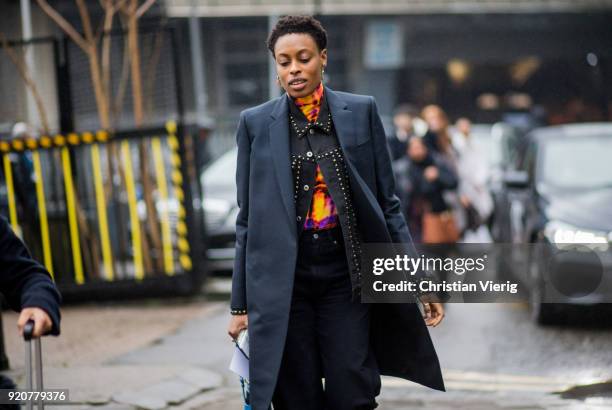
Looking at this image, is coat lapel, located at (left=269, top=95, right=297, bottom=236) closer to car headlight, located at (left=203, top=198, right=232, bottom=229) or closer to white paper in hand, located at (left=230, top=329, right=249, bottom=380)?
white paper in hand, located at (left=230, top=329, right=249, bottom=380)

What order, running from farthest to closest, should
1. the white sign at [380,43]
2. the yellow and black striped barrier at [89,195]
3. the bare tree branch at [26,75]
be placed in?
1. the white sign at [380,43]
2. the bare tree branch at [26,75]
3. the yellow and black striped barrier at [89,195]

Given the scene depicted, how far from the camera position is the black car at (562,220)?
7.72 metres

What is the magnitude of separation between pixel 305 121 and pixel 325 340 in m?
0.88


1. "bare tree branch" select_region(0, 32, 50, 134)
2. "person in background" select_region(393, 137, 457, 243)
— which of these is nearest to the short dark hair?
"person in background" select_region(393, 137, 457, 243)

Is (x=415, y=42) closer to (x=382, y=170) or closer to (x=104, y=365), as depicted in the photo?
(x=104, y=365)

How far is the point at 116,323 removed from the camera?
8867mm

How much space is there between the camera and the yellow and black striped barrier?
9594mm

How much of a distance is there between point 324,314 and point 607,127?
6.68m

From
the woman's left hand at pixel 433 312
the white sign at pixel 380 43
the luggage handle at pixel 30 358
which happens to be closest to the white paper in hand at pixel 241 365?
the woman's left hand at pixel 433 312

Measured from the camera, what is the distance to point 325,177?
380 centimetres

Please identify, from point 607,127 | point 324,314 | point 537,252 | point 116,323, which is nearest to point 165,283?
point 116,323

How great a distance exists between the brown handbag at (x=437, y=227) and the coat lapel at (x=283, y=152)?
531 cm

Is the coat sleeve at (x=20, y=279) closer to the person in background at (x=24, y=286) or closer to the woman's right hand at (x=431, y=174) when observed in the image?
the person in background at (x=24, y=286)

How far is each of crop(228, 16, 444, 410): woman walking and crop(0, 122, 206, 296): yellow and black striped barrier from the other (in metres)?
5.86
